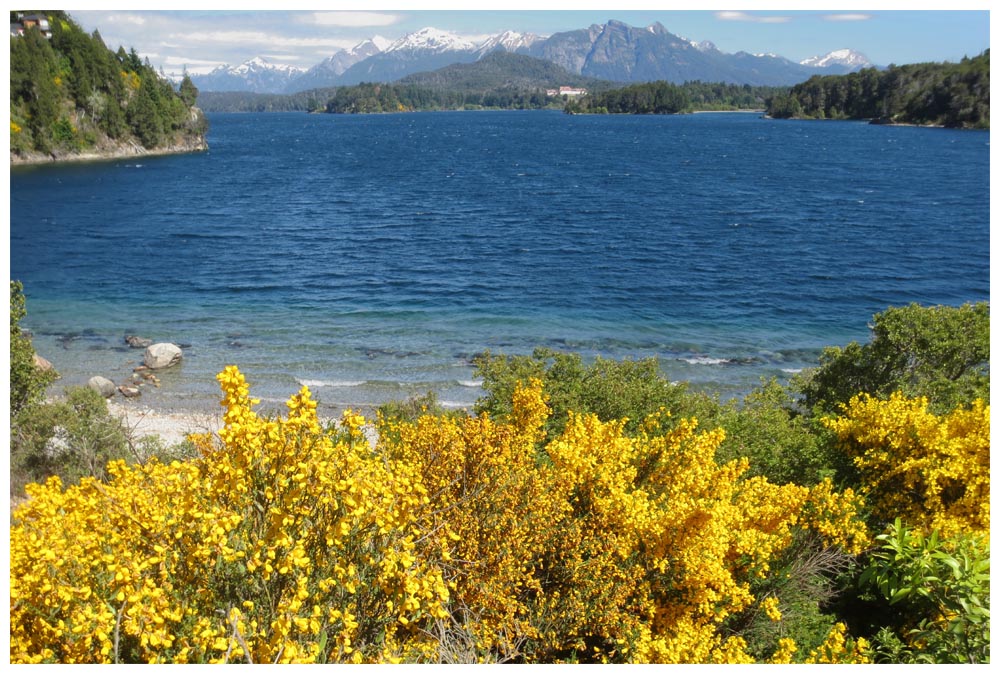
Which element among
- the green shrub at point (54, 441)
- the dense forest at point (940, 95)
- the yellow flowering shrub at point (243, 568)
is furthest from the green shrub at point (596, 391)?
the dense forest at point (940, 95)

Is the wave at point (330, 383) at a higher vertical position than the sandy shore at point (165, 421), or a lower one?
higher

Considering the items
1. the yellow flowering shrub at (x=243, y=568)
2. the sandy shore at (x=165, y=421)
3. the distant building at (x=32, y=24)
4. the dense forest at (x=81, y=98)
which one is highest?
the distant building at (x=32, y=24)

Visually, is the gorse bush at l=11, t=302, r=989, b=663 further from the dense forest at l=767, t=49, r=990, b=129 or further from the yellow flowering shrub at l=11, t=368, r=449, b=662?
the dense forest at l=767, t=49, r=990, b=129

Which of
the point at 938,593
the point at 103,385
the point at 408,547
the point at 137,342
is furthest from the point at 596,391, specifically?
the point at 137,342

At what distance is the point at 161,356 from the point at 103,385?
301 centimetres

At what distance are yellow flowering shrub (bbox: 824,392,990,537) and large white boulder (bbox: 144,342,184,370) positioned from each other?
1075 inches

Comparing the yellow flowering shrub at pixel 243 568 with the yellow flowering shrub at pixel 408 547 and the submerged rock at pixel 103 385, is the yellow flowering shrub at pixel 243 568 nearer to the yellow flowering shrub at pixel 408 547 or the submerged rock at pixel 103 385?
the yellow flowering shrub at pixel 408 547

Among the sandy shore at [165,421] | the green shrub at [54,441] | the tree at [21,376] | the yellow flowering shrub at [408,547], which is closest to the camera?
the yellow flowering shrub at [408,547]

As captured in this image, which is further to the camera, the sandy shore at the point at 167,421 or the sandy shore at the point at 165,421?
the sandy shore at the point at 165,421

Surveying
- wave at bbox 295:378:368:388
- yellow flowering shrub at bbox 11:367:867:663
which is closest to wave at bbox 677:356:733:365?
wave at bbox 295:378:368:388

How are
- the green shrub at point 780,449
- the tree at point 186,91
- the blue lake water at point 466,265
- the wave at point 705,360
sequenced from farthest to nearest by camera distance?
the tree at point 186,91
the blue lake water at point 466,265
the wave at point 705,360
the green shrub at point 780,449

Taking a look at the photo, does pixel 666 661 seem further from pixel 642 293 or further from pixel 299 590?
pixel 642 293

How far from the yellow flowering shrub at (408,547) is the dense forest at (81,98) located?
11200cm

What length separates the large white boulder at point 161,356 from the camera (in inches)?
1236
